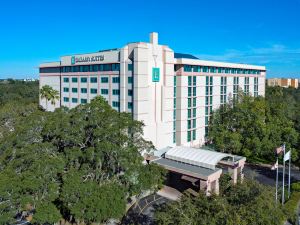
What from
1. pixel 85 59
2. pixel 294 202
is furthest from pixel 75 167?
pixel 85 59

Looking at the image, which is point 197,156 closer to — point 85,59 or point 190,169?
point 190,169

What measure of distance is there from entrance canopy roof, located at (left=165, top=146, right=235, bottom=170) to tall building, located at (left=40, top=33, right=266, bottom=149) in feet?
21.8

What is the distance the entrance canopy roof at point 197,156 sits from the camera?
123ft

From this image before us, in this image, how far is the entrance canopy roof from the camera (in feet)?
123

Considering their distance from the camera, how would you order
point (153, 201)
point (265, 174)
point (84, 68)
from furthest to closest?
point (84, 68) → point (265, 174) → point (153, 201)

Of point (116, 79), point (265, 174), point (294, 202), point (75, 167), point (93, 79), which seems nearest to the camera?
point (75, 167)

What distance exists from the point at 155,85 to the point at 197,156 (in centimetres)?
1457

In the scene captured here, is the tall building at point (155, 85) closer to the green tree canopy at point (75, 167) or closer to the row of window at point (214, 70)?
the row of window at point (214, 70)

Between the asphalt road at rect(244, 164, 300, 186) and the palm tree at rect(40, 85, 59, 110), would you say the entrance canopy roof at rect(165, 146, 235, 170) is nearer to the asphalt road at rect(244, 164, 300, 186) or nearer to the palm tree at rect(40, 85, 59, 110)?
the asphalt road at rect(244, 164, 300, 186)

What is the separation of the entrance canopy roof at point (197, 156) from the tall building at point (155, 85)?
262 inches

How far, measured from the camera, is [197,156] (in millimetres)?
39219

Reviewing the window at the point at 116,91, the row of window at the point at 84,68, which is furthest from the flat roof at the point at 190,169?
the row of window at the point at 84,68

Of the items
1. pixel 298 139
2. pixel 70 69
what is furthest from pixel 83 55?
pixel 298 139

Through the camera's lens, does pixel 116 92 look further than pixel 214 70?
No
